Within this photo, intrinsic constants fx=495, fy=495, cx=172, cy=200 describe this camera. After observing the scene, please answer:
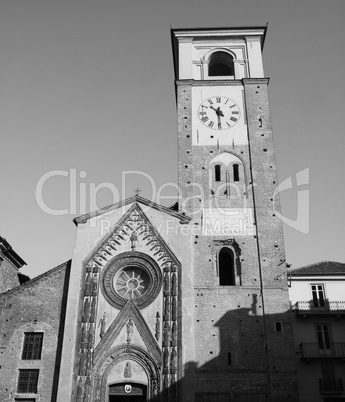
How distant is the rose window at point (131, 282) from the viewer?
23922mm

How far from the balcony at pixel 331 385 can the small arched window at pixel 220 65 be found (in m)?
19.2

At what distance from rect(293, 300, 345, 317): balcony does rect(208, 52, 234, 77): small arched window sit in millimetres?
15241

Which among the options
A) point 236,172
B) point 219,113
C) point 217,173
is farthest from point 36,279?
point 219,113

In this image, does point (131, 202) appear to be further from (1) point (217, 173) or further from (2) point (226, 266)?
(2) point (226, 266)

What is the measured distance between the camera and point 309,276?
89.8ft

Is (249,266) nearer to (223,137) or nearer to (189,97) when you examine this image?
(223,137)

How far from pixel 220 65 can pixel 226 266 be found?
14707mm

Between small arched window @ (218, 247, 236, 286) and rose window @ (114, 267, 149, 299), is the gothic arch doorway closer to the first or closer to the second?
rose window @ (114, 267, 149, 299)

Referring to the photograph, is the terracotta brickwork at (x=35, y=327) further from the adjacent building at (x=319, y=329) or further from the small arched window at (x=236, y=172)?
the adjacent building at (x=319, y=329)

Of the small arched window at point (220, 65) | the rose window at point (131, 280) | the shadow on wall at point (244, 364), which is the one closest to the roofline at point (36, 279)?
the rose window at point (131, 280)

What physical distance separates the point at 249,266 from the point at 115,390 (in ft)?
28.0

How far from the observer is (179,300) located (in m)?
23.3

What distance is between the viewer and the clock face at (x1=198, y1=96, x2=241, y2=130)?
2877 cm

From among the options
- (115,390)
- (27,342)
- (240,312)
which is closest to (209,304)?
(240,312)
